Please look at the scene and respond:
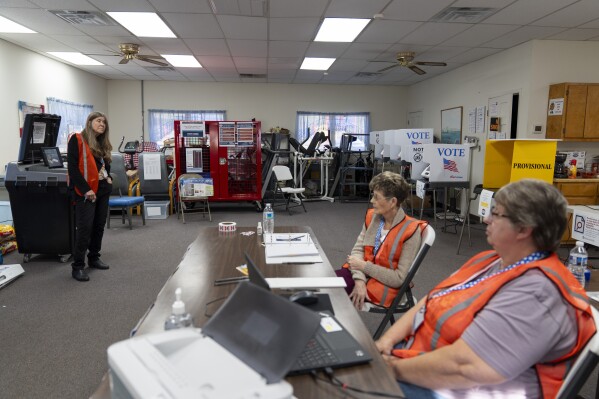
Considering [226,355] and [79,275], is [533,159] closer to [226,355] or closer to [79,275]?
[226,355]

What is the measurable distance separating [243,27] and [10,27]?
303 cm

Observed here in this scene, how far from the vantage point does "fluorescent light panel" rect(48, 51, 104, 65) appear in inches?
267

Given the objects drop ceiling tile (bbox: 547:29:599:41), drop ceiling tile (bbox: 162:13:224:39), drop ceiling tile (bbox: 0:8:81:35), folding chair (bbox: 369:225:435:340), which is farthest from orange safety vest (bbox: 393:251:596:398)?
drop ceiling tile (bbox: 0:8:81:35)

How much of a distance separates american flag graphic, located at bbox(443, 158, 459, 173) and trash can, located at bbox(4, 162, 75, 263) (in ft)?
16.3

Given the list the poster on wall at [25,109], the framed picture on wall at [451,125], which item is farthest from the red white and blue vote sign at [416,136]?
the poster on wall at [25,109]

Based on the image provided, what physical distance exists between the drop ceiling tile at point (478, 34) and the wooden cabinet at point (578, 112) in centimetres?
108

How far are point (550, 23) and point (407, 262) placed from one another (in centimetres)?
429

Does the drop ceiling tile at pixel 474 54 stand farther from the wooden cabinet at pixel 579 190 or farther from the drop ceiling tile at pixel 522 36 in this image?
the wooden cabinet at pixel 579 190

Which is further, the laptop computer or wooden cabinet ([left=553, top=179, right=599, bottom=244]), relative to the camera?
wooden cabinet ([left=553, top=179, right=599, bottom=244])

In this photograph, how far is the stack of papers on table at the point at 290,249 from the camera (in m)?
2.07

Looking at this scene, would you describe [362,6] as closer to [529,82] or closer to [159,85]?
[529,82]

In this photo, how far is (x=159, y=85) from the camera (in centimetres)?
963

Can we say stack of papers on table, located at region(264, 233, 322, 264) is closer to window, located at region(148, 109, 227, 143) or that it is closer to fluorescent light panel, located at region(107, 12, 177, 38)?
fluorescent light panel, located at region(107, 12, 177, 38)

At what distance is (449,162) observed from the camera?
6.04 m
